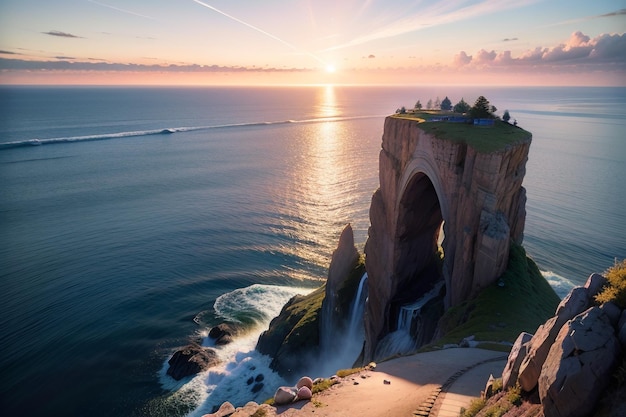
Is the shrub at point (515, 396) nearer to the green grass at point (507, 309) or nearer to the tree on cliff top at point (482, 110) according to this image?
the green grass at point (507, 309)

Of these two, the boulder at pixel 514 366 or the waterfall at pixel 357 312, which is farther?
the waterfall at pixel 357 312

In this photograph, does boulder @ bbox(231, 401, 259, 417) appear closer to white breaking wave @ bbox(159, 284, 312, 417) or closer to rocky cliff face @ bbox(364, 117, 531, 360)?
rocky cliff face @ bbox(364, 117, 531, 360)

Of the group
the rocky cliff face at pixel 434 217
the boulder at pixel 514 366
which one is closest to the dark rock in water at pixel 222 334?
the rocky cliff face at pixel 434 217

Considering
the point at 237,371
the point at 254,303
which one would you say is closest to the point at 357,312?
the point at 237,371

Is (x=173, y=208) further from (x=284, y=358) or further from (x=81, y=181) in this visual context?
(x=284, y=358)

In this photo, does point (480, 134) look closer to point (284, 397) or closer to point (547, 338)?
point (547, 338)

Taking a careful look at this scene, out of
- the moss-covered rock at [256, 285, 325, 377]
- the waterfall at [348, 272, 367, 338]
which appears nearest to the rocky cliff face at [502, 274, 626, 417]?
the moss-covered rock at [256, 285, 325, 377]
